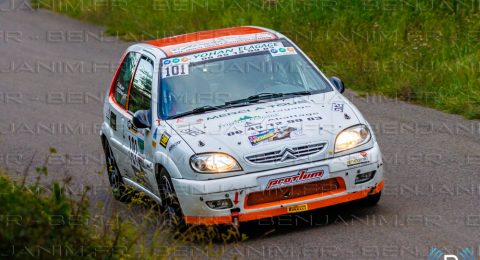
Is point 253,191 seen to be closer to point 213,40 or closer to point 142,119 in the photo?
point 142,119

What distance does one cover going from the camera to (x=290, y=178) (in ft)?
31.7

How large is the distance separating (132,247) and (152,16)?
53.2ft

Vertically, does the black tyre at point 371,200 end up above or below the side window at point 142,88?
below

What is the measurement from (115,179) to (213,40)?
1.89m

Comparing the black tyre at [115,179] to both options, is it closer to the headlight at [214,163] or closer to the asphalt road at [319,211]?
the asphalt road at [319,211]

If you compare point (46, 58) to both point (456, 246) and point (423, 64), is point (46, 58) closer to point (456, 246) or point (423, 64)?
point (423, 64)

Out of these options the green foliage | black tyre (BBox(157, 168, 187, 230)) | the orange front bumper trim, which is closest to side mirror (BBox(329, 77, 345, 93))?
the orange front bumper trim

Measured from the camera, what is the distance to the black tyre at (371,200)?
33.7ft

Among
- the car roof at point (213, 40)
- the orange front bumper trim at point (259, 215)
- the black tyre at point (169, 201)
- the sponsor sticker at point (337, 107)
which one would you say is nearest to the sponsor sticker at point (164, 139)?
the black tyre at point (169, 201)

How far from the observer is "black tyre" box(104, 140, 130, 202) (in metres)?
12.1

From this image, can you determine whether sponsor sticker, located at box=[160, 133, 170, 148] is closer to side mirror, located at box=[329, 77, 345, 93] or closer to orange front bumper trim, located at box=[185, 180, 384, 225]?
orange front bumper trim, located at box=[185, 180, 384, 225]

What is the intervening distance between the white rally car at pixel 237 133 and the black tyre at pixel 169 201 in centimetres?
1

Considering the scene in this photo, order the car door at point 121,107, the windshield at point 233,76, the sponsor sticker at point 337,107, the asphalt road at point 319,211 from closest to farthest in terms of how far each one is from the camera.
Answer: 1. the asphalt road at point 319,211
2. the sponsor sticker at point 337,107
3. the windshield at point 233,76
4. the car door at point 121,107

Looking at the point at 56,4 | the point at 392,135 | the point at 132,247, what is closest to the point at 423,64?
the point at 392,135
